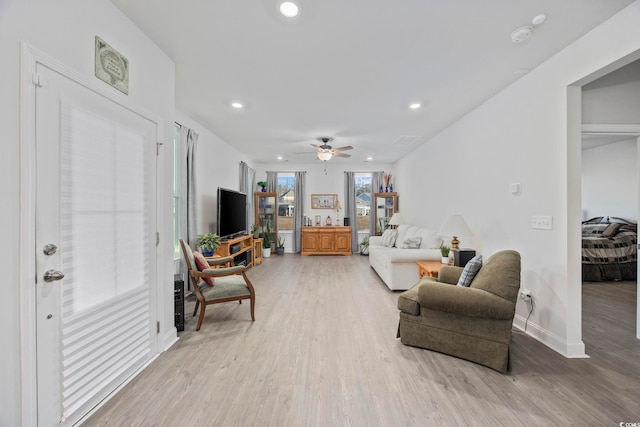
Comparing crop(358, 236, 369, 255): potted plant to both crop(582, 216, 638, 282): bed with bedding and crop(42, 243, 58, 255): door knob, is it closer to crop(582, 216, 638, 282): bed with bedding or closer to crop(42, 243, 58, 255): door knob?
crop(582, 216, 638, 282): bed with bedding

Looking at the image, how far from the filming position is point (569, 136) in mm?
2305

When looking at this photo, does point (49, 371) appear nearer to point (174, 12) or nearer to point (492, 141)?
point (174, 12)

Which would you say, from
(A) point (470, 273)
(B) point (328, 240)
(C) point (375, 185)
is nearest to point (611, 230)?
(A) point (470, 273)

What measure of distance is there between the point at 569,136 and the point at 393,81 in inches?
66.7

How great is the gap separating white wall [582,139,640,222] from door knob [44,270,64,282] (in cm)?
819

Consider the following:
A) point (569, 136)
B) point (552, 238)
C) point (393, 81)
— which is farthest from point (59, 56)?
point (552, 238)

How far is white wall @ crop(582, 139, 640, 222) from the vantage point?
5.23 meters

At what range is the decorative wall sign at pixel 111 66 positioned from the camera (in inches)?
69.8

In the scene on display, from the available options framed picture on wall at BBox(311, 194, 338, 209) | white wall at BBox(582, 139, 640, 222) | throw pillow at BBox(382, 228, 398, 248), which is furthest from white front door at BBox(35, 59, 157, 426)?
white wall at BBox(582, 139, 640, 222)

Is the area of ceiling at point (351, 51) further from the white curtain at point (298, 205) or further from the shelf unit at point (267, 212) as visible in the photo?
the white curtain at point (298, 205)

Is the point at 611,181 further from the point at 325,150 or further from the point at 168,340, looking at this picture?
the point at 168,340

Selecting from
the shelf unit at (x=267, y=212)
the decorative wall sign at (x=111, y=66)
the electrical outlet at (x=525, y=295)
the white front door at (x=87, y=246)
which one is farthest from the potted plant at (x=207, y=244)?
the electrical outlet at (x=525, y=295)

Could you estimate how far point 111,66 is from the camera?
186 cm

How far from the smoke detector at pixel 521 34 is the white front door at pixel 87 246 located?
10.0 feet
